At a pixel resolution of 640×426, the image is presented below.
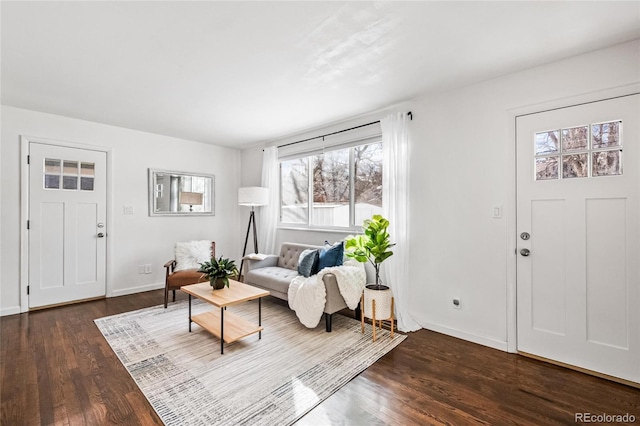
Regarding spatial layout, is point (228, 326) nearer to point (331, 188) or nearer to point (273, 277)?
point (273, 277)

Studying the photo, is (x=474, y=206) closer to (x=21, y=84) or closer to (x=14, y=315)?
(x=21, y=84)

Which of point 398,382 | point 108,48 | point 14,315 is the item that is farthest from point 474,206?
point 14,315

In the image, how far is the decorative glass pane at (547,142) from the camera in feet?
8.08

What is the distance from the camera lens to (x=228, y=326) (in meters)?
2.85

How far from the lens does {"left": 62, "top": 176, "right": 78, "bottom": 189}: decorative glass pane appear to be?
3.89 m

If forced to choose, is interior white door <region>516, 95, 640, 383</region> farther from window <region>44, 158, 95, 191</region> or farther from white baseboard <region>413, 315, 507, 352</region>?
window <region>44, 158, 95, 191</region>

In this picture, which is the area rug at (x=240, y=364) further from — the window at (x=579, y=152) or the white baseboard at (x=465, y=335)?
the window at (x=579, y=152)

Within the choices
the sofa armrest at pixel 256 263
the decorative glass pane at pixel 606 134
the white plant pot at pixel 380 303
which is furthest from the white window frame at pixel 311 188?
the decorative glass pane at pixel 606 134

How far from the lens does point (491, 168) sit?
275 cm

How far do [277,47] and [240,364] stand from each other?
254 cm

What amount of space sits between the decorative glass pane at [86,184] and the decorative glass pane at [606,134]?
5.74 meters

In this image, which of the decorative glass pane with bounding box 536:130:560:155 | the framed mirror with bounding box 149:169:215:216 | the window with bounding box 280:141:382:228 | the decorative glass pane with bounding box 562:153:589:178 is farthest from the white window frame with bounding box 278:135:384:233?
the decorative glass pane with bounding box 562:153:589:178

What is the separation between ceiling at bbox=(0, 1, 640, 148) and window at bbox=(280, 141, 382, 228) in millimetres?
756

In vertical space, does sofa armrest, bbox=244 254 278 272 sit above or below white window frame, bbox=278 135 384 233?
below
